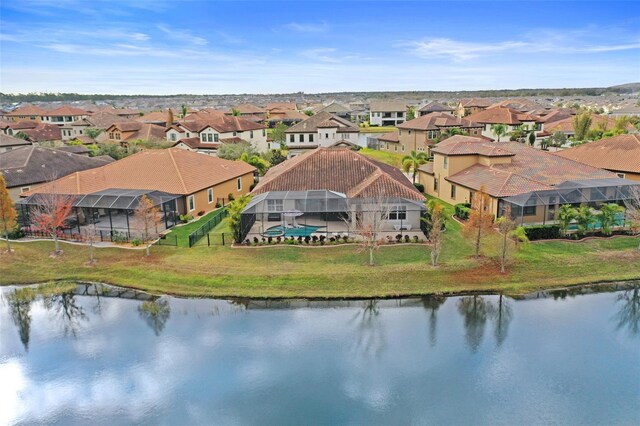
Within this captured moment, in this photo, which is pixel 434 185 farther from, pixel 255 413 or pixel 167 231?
pixel 255 413

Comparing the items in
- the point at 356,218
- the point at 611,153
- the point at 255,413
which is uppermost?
the point at 611,153

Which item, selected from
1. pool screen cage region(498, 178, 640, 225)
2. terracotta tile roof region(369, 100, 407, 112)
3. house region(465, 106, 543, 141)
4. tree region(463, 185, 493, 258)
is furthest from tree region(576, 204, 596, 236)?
terracotta tile roof region(369, 100, 407, 112)

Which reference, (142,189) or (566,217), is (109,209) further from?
(566,217)

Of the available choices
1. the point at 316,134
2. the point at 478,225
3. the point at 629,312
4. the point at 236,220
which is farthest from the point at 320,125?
the point at 629,312

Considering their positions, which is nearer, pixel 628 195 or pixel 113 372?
pixel 113 372

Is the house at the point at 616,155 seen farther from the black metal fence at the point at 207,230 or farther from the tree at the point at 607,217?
the black metal fence at the point at 207,230

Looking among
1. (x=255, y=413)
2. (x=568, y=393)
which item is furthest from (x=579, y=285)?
(x=255, y=413)
